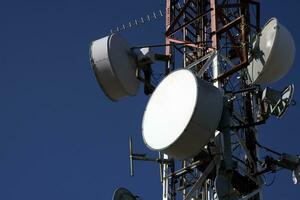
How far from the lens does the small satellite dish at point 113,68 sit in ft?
53.3

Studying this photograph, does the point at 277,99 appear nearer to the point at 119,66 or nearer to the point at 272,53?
the point at 272,53

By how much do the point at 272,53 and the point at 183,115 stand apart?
4.89 meters

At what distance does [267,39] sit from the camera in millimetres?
17922

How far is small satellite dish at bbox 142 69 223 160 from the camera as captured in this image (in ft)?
43.7

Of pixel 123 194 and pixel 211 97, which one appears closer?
pixel 211 97

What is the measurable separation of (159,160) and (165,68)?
2434 mm

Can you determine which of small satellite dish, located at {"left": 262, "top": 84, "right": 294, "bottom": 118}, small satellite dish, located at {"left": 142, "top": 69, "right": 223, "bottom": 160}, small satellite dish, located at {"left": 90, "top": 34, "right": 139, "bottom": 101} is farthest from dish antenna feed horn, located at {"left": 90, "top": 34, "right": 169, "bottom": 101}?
small satellite dish, located at {"left": 262, "top": 84, "right": 294, "bottom": 118}

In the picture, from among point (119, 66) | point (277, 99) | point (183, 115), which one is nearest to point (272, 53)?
point (277, 99)

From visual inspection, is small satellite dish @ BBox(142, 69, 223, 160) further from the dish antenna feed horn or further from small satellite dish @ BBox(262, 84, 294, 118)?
small satellite dish @ BBox(262, 84, 294, 118)

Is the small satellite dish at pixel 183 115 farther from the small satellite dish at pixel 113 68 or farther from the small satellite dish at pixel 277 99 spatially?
the small satellite dish at pixel 277 99

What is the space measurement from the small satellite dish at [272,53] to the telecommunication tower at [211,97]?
1.0 inches

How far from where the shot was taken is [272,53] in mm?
17750

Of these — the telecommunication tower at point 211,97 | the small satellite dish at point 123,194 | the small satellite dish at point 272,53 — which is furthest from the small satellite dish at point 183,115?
the small satellite dish at point 272,53

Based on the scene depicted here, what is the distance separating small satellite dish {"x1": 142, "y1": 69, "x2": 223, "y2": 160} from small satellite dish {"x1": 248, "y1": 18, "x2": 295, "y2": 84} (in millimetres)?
4106
